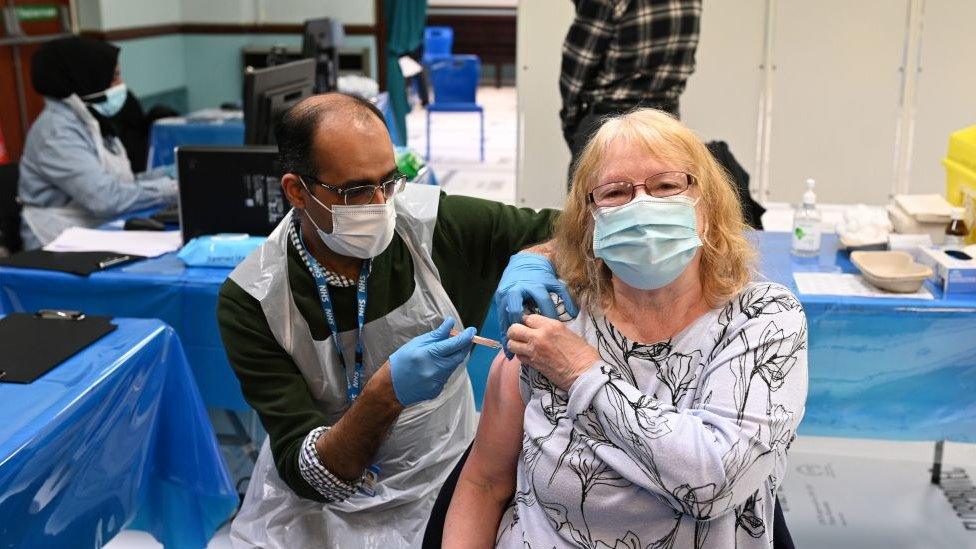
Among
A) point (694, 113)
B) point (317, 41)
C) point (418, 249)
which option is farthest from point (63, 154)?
point (694, 113)

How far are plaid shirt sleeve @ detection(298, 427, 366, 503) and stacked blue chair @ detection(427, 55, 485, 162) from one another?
5.53 meters

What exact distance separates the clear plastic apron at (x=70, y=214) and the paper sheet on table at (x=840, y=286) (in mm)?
2307

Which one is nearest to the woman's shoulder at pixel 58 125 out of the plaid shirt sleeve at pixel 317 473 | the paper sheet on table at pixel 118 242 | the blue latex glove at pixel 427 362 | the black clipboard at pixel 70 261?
the paper sheet on table at pixel 118 242

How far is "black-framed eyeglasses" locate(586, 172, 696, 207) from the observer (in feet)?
4.61

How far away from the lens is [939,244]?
2617 millimetres

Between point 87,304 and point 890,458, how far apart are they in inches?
94.2

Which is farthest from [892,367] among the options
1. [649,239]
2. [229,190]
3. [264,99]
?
[264,99]

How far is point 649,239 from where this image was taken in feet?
4.45

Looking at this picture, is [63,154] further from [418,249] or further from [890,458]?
[890,458]

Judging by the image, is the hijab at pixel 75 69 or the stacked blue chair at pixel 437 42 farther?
the stacked blue chair at pixel 437 42

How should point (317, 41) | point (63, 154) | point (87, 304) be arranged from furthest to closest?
point (317, 41)
point (63, 154)
point (87, 304)

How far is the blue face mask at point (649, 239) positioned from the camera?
1373 mm

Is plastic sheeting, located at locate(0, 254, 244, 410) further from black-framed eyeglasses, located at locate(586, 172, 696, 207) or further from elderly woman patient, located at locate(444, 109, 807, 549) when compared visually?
black-framed eyeglasses, located at locate(586, 172, 696, 207)

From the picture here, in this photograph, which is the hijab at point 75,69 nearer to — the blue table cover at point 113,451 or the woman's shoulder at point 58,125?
the woman's shoulder at point 58,125
